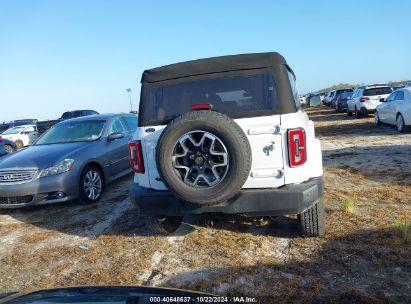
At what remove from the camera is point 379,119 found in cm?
1430

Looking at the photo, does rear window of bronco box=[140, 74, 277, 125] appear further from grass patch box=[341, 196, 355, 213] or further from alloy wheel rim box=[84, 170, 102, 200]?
alloy wheel rim box=[84, 170, 102, 200]

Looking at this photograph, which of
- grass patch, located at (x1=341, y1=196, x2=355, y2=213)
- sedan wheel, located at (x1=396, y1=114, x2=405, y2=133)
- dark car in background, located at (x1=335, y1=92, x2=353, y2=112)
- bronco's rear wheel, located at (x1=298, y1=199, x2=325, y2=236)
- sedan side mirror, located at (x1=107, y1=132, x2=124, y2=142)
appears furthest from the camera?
dark car in background, located at (x1=335, y1=92, x2=353, y2=112)

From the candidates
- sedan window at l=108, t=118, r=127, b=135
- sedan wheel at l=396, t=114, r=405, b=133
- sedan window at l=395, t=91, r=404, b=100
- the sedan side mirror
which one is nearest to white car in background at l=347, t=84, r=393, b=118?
sedan window at l=395, t=91, r=404, b=100

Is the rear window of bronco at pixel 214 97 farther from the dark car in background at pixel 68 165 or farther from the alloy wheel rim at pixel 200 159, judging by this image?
the dark car in background at pixel 68 165

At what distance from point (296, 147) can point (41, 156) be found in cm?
466

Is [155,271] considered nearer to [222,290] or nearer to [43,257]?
[222,290]

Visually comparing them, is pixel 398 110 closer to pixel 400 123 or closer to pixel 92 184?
pixel 400 123

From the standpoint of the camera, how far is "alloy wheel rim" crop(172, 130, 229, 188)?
142 inches

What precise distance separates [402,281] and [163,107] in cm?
281

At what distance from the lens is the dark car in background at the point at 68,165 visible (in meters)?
6.17

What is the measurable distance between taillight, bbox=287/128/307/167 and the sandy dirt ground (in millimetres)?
967

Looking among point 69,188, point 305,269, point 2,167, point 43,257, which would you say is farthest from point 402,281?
point 2,167

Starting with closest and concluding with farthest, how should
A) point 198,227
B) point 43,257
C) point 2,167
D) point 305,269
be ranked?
point 305,269 < point 43,257 < point 198,227 < point 2,167

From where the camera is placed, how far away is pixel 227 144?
3533mm
